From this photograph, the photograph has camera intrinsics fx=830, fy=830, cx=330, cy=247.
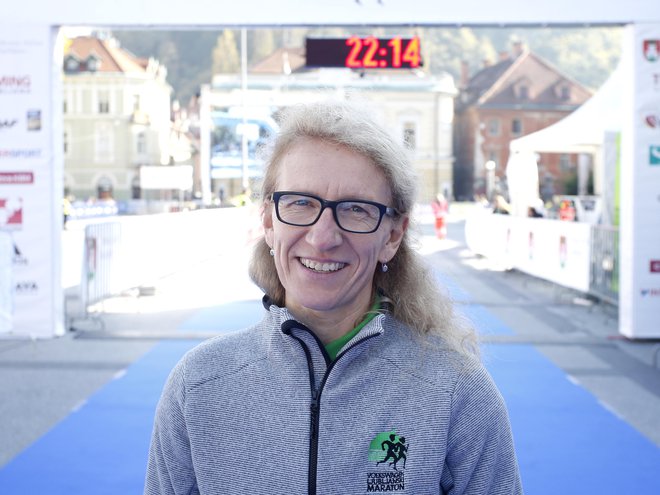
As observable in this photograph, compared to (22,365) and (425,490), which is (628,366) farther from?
(425,490)

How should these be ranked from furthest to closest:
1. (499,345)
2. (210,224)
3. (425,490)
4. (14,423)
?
(210,224) < (499,345) < (14,423) < (425,490)

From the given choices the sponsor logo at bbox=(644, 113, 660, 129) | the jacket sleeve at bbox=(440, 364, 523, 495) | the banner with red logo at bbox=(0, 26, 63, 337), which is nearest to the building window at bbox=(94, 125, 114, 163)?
the banner with red logo at bbox=(0, 26, 63, 337)

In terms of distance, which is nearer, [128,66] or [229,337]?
[229,337]

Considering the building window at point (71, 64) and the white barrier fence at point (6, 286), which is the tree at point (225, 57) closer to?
the building window at point (71, 64)

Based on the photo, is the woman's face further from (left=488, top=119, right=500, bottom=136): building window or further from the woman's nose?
(left=488, top=119, right=500, bottom=136): building window

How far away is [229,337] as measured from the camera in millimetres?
1951

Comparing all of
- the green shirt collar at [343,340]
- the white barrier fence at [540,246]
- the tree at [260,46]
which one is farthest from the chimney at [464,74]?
the green shirt collar at [343,340]

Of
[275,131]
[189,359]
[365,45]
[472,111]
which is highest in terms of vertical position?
[472,111]

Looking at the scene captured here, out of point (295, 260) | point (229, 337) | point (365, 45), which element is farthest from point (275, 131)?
point (365, 45)

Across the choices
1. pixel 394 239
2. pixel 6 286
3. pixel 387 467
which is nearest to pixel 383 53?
pixel 6 286

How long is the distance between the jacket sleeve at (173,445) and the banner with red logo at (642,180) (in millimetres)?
8660

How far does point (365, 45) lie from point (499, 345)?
4201mm

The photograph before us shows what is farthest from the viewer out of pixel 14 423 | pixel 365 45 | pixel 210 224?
pixel 210 224

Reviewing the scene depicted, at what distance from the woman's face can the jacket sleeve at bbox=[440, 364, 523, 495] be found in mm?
315
